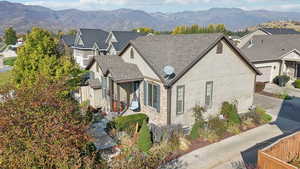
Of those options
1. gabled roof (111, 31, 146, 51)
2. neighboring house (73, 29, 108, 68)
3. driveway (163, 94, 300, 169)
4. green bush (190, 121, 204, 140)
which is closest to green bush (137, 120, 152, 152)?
driveway (163, 94, 300, 169)

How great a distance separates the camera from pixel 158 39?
65.6 feet

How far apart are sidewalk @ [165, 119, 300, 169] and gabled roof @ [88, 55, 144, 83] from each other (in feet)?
23.5

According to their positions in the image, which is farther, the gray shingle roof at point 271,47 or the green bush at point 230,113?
the gray shingle roof at point 271,47

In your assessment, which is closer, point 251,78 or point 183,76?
point 183,76

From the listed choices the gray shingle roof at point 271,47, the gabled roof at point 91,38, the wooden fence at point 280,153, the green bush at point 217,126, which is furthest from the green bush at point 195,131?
the gabled roof at point 91,38

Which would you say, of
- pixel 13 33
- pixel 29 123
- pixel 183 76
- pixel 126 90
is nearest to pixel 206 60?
pixel 183 76

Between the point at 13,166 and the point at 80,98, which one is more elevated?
the point at 13,166

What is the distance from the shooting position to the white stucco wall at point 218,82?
603 inches

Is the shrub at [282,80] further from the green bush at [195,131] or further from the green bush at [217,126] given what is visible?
the green bush at [195,131]

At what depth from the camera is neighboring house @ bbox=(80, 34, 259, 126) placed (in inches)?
589

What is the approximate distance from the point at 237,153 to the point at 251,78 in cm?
796

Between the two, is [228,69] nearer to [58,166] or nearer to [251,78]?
[251,78]

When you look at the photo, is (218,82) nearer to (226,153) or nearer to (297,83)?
(226,153)

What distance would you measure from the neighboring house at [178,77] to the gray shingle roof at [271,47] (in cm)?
1284
